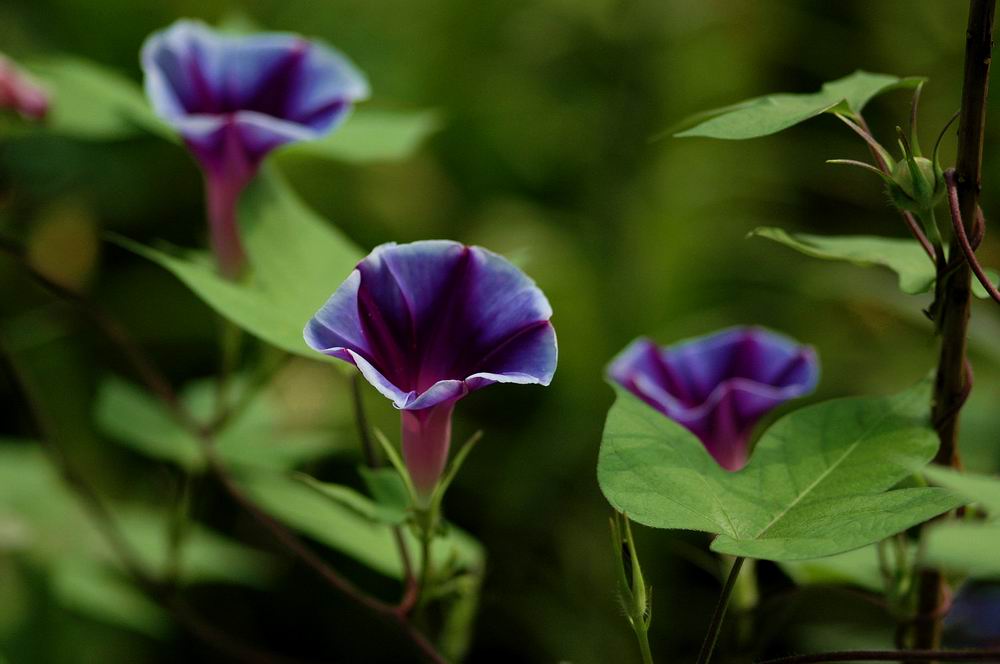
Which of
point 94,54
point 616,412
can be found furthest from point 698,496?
point 94,54

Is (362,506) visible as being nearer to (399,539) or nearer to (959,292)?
(399,539)

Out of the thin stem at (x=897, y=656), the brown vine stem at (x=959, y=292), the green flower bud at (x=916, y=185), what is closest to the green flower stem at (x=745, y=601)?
the brown vine stem at (x=959, y=292)

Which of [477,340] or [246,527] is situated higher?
[477,340]

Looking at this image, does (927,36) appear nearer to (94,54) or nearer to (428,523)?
(94,54)

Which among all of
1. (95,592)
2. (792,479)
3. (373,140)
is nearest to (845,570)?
(792,479)

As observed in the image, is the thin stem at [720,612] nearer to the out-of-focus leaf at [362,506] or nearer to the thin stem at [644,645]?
the thin stem at [644,645]

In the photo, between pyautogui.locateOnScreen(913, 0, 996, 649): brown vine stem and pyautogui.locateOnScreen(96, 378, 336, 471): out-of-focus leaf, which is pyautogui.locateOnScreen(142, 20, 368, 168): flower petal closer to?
pyautogui.locateOnScreen(96, 378, 336, 471): out-of-focus leaf
